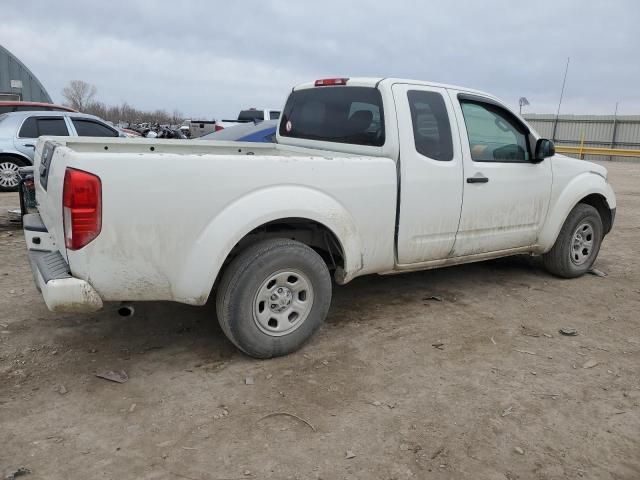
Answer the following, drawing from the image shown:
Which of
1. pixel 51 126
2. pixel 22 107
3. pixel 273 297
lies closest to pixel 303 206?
pixel 273 297

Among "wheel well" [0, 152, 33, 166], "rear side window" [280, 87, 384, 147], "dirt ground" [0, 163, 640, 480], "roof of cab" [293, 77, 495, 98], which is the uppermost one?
"roof of cab" [293, 77, 495, 98]

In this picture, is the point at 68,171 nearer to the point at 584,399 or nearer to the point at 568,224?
the point at 584,399

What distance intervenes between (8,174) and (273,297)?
28.6 ft

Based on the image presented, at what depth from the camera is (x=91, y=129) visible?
986 cm

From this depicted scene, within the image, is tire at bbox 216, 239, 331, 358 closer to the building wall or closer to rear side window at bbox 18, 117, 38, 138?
rear side window at bbox 18, 117, 38, 138

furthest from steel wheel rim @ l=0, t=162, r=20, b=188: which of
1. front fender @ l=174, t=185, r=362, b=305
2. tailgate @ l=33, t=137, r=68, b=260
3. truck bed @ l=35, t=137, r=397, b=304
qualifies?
front fender @ l=174, t=185, r=362, b=305

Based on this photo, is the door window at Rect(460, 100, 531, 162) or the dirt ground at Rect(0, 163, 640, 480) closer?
the dirt ground at Rect(0, 163, 640, 480)

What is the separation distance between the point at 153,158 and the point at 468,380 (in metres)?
2.28

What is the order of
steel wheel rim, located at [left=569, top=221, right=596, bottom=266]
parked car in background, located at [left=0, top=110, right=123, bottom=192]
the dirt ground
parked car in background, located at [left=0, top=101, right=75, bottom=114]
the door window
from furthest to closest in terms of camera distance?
parked car in background, located at [left=0, top=101, right=75, bottom=114] < parked car in background, located at [left=0, top=110, right=123, bottom=192] < steel wheel rim, located at [left=569, top=221, right=596, bottom=266] < the door window < the dirt ground

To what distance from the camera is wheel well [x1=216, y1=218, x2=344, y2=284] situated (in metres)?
3.45

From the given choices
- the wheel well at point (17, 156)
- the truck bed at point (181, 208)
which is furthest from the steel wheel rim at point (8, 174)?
the truck bed at point (181, 208)

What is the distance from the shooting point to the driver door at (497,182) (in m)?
4.37

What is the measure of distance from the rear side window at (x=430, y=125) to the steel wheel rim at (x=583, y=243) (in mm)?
2103

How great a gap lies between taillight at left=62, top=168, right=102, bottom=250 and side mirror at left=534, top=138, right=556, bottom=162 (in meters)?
3.70
